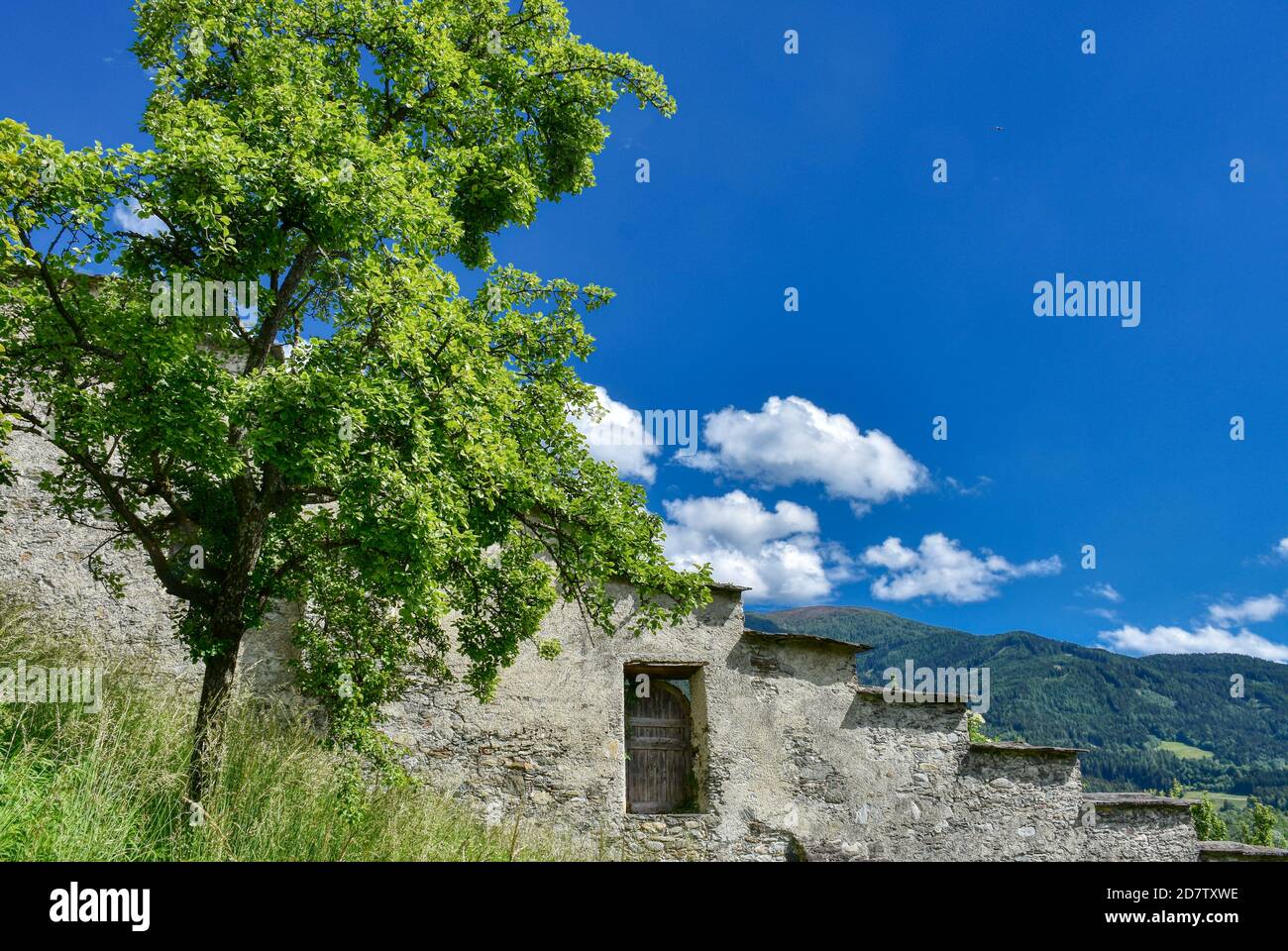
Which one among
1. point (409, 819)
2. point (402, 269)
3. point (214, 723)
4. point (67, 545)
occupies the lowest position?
point (409, 819)

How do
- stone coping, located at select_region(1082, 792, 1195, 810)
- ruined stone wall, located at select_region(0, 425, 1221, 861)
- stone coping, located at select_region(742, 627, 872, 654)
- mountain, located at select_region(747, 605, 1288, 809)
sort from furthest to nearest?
1. mountain, located at select_region(747, 605, 1288, 809)
2. stone coping, located at select_region(1082, 792, 1195, 810)
3. stone coping, located at select_region(742, 627, 872, 654)
4. ruined stone wall, located at select_region(0, 425, 1221, 861)

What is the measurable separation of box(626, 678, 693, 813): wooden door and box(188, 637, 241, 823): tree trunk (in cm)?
622

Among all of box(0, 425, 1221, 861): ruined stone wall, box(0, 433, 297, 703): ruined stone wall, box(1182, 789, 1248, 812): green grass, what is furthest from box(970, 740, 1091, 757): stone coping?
box(1182, 789, 1248, 812): green grass

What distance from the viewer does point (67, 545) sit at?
9.48 meters

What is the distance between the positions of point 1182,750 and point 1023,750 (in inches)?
4511

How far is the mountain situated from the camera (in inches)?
3570

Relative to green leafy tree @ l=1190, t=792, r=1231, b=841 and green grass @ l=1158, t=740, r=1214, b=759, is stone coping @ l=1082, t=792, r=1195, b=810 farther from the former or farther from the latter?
green grass @ l=1158, t=740, r=1214, b=759

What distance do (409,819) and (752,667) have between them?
18.5ft

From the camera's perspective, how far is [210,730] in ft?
17.8

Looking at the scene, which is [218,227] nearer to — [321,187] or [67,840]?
[321,187]

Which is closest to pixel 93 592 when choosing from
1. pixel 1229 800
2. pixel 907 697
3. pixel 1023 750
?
pixel 907 697

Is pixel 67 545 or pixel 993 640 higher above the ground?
pixel 67 545

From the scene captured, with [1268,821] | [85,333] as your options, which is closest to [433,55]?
[85,333]
